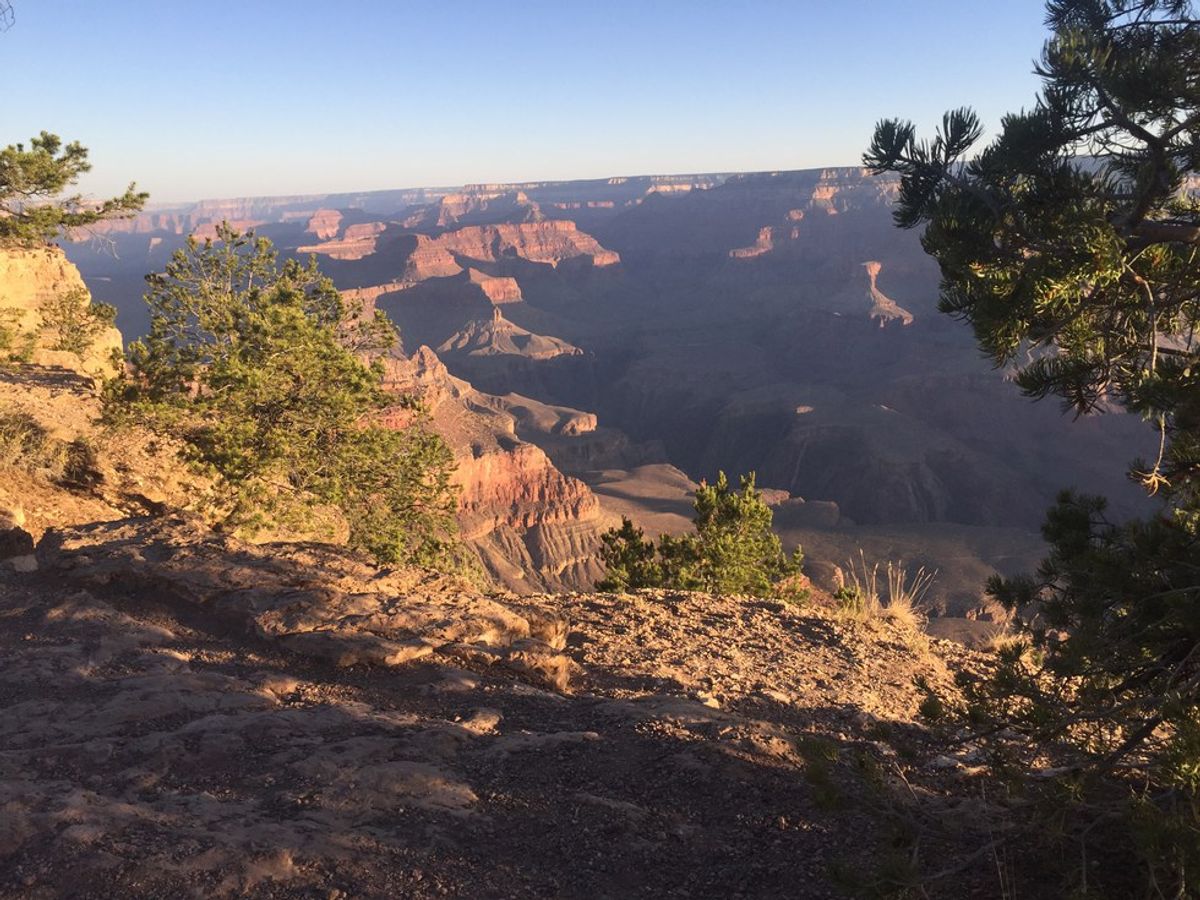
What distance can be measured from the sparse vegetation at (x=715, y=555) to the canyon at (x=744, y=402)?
7.17 m

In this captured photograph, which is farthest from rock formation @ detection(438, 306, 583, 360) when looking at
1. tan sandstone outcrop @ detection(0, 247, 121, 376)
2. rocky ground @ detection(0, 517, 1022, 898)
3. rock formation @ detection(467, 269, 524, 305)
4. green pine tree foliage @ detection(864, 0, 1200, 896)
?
green pine tree foliage @ detection(864, 0, 1200, 896)

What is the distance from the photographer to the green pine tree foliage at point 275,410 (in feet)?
41.8

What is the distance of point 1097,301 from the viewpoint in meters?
4.61

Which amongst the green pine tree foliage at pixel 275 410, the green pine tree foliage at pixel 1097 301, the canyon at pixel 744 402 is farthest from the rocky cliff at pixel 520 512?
the green pine tree foliage at pixel 1097 301

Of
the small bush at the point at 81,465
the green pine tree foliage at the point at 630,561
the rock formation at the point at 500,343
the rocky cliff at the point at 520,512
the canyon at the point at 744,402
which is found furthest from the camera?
the rock formation at the point at 500,343

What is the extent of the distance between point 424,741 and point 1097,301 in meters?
5.30

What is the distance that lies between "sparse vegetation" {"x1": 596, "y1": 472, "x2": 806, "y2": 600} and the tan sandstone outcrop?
18798 mm

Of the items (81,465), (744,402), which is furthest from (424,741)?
(744,402)

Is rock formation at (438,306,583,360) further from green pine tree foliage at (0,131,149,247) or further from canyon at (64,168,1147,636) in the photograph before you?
green pine tree foliage at (0,131,149,247)

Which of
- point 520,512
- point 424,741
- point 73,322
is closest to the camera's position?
point 424,741

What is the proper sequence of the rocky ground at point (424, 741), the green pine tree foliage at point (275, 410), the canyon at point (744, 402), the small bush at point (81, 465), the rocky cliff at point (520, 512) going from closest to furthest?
the rocky ground at point (424, 741), the green pine tree foliage at point (275, 410), the small bush at point (81, 465), the rocky cliff at point (520, 512), the canyon at point (744, 402)

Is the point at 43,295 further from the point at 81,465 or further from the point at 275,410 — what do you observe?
the point at 275,410

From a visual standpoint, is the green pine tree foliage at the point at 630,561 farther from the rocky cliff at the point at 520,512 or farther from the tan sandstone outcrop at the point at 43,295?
the rocky cliff at the point at 520,512

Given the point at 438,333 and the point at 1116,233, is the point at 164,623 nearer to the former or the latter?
the point at 1116,233
